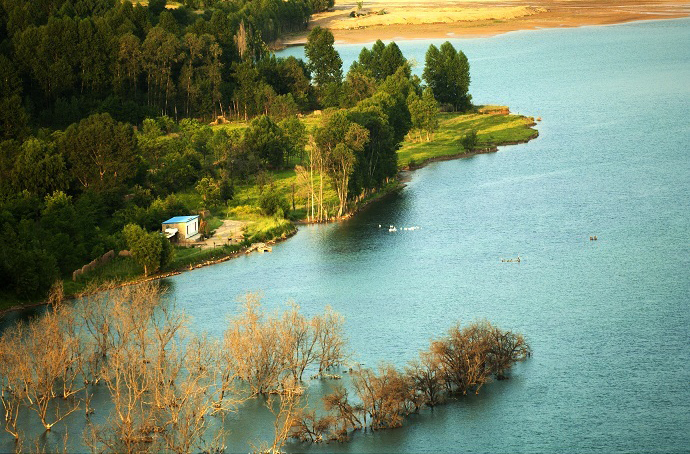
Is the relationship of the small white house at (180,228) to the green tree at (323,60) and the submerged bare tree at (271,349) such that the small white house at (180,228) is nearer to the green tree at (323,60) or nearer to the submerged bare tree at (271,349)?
the submerged bare tree at (271,349)

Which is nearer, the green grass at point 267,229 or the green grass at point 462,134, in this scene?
the green grass at point 267,229

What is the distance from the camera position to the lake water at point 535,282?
47.3m

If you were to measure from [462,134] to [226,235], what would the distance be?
1701 inches

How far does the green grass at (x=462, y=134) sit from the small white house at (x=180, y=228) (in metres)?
30.1

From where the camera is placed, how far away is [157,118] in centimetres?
10888

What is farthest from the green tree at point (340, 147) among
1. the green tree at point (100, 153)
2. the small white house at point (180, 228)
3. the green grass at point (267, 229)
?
the green tree at point (100, 153)

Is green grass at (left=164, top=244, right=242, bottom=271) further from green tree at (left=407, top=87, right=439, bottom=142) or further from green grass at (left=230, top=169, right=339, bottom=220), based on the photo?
green tree at (left=407, top=87, right=439, bottom=142)

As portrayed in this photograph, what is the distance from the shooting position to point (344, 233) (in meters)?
80.0

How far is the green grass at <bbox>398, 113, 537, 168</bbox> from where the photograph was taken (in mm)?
106500

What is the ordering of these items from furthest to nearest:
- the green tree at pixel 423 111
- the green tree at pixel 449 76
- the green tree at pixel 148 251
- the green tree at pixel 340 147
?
1. the green tree at pixel 449 76
2. the green tree at pixel 423 111
3. the green tree at pixel 340 147
4. the green tree at pixel 148 251

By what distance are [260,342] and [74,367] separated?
417 inches

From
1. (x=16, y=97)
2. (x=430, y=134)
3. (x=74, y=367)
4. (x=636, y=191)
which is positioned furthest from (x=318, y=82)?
(x=74, y=367)

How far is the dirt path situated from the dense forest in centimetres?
320

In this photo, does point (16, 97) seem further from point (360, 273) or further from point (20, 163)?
point (360, 273)
